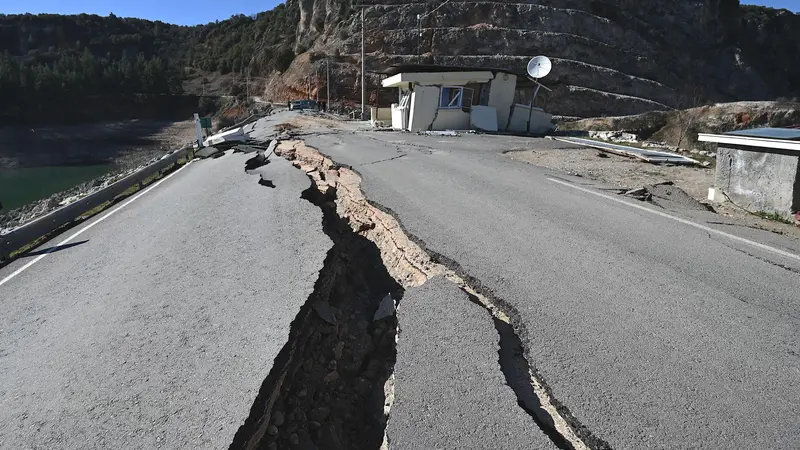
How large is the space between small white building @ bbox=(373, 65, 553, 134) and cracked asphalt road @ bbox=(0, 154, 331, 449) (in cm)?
1658

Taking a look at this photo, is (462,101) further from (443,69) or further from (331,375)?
(331,375)

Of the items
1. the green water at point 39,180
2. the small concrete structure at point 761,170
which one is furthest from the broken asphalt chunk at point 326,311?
the green water at point 39,180

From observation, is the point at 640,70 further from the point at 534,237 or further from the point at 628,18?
the point at 534,237

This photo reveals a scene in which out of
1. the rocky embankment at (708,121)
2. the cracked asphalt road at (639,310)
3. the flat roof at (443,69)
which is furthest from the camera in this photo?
the flat roof at (443,69)

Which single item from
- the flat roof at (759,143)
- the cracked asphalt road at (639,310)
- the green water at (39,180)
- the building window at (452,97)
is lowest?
the green water at (39,180)

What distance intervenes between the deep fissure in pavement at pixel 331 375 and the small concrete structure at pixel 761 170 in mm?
5650

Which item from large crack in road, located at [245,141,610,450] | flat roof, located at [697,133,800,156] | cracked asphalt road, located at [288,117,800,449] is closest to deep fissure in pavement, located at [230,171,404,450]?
large crack in road, located at [245,141,610,450]

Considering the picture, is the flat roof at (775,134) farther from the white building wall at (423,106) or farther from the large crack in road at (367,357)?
the white building wall at (423,106)

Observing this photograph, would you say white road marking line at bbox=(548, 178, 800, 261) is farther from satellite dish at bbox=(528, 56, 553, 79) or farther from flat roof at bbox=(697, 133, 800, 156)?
satellite dish at bbox=(528, 56, 553, 79)

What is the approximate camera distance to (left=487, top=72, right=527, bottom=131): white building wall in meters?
23.9

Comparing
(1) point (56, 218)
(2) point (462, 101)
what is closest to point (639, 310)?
(1) point (56, 218)

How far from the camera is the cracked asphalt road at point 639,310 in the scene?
8.02 ft

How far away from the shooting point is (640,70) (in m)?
51.1

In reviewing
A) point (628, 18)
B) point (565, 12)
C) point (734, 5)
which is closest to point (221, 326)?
point (565, 12)
